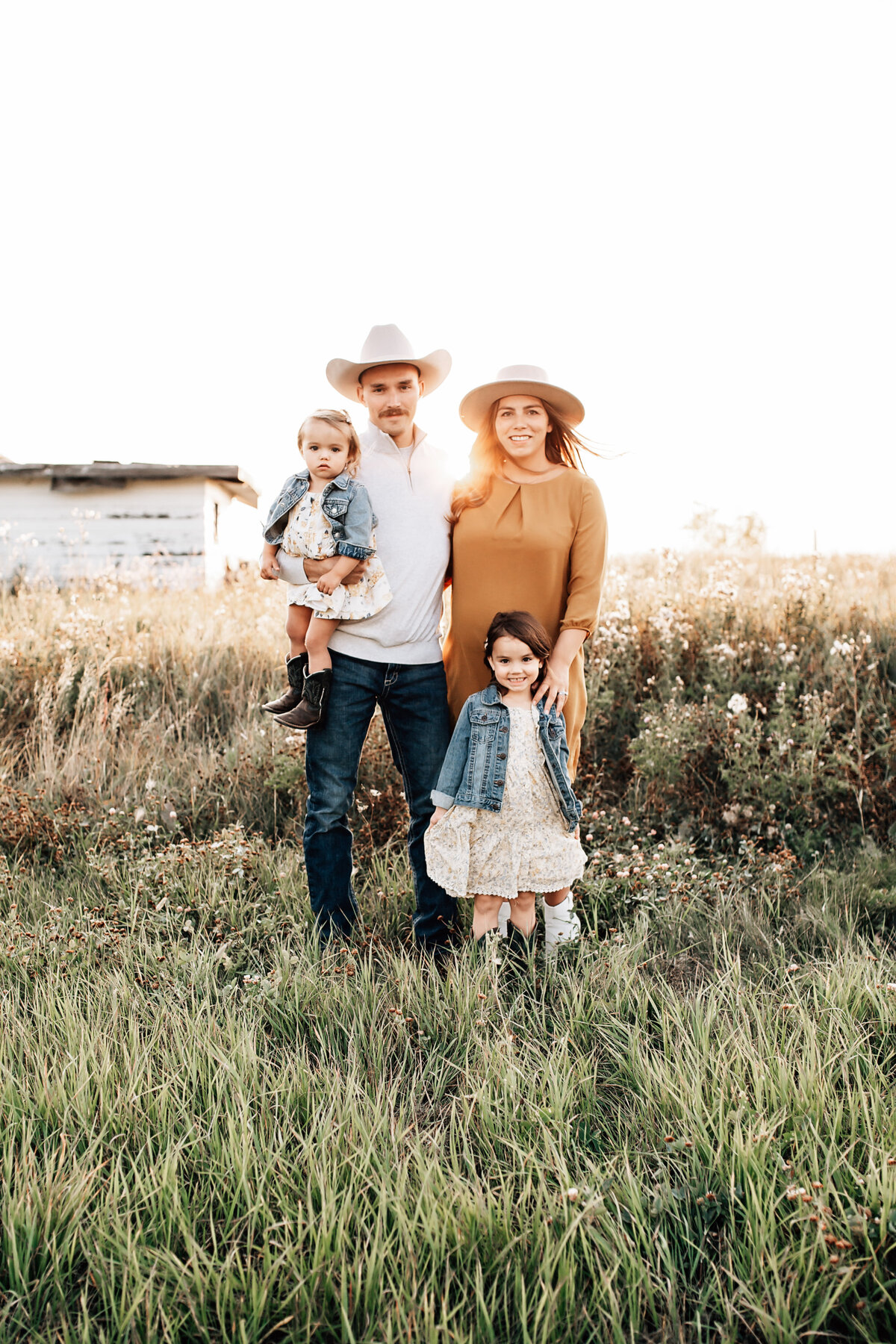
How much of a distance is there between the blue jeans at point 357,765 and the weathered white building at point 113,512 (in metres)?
9.91

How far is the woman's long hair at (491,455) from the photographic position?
354 centimetres

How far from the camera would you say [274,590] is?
972 cm

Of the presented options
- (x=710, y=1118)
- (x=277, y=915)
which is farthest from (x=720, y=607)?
(x=710, y=1118)

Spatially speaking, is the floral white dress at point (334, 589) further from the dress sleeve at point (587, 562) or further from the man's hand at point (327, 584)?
the dress sleeve at point (587, 562)

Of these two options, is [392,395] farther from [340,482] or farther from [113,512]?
[113,512]

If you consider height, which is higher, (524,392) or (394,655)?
(524,392)

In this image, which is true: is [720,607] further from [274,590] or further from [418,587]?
[274,590]

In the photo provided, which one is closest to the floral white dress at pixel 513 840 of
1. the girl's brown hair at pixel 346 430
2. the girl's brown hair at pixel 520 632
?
the girl's brown hair at pixel 520 632

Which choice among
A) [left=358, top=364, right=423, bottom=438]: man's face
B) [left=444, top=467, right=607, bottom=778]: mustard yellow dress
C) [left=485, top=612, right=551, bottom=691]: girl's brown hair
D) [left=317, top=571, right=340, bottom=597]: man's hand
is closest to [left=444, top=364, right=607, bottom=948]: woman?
[left=444, top=467, right=607, bottom=778]: mustard yellow dress

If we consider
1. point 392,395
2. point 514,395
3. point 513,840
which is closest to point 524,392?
point 514,395

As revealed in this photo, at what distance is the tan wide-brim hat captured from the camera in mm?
3434

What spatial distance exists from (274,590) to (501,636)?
6.88 metres

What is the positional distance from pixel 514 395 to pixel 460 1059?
252 cm

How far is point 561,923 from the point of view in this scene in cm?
356
